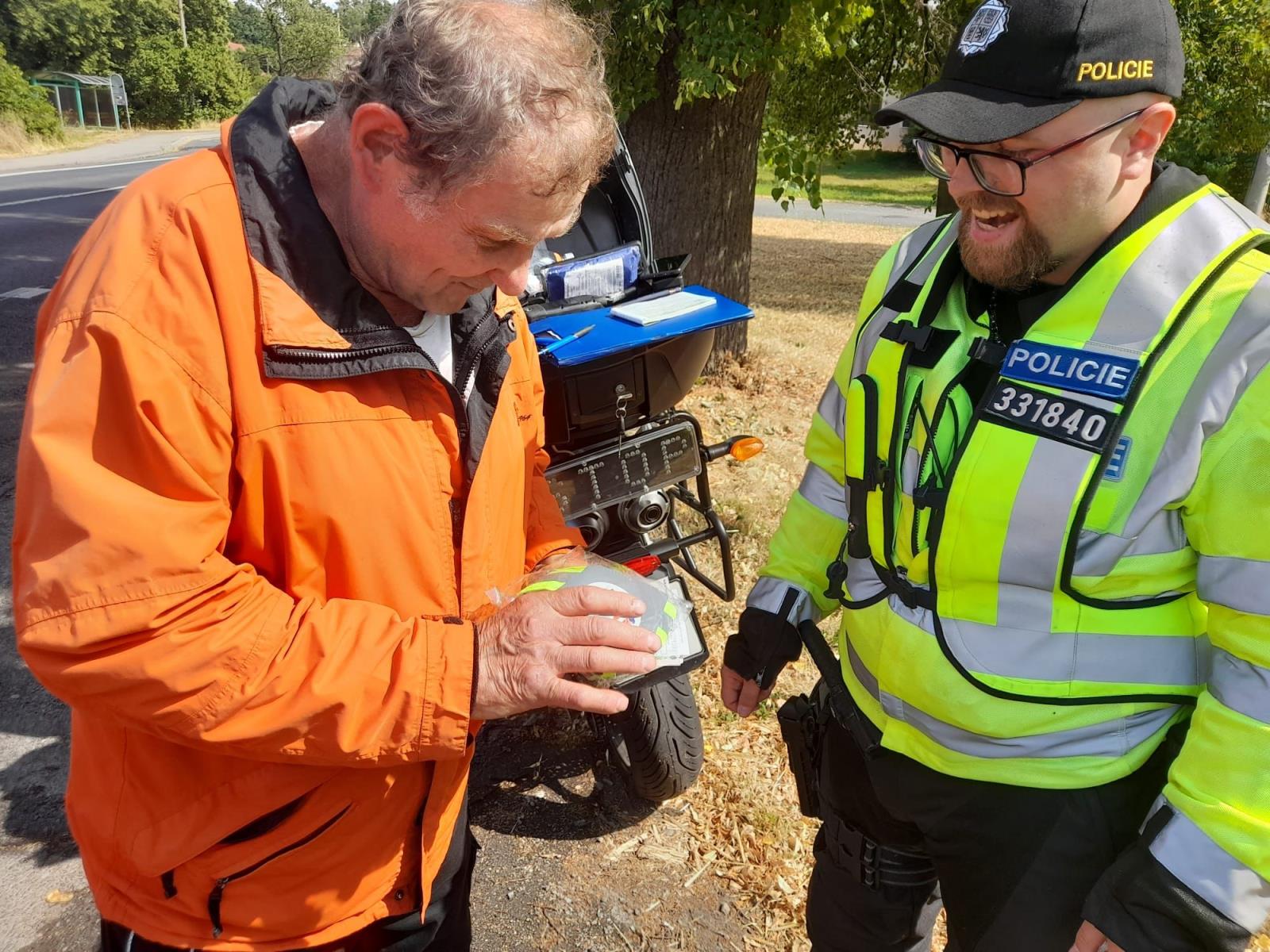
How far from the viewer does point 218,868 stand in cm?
136

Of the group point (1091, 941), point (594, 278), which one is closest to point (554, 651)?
point (1091, 941)

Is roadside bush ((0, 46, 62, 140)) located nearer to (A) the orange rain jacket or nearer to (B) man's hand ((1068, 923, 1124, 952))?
(A) the orange rain jacket

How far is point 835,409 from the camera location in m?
1.93

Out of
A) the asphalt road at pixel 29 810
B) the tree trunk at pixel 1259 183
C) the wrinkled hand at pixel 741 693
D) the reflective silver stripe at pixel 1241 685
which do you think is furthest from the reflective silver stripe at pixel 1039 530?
the tree trunk at pixel 1259 183

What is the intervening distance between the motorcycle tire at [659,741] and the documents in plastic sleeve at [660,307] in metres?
1.08

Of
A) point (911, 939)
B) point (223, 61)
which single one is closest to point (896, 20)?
point (911, 939)

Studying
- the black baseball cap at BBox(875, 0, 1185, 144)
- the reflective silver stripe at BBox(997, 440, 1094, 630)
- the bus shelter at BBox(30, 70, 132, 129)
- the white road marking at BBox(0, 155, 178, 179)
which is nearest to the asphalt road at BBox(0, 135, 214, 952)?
the reflective silver stripe at BBox(997, 440, 1094, 630)

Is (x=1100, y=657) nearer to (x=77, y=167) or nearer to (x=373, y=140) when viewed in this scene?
(x=373, y=140)

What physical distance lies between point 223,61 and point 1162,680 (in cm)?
4812

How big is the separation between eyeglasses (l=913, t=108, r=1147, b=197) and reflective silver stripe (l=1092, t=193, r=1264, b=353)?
18 cm

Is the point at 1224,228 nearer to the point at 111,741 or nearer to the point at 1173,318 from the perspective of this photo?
the point at 1173,318

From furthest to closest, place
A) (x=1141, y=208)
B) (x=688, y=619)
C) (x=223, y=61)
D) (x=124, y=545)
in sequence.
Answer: (x=223, y=61), (x=688, y=619), (x=1141, y=208), (x=124, y=545)

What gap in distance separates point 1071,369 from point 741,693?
103 centimetres

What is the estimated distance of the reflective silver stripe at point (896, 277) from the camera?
67.5 inches
